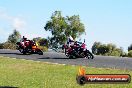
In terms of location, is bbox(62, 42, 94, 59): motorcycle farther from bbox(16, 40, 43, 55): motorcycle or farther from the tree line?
the tree line

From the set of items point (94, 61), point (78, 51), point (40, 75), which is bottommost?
point (40, 75)

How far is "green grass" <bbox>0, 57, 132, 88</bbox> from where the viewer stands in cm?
1748

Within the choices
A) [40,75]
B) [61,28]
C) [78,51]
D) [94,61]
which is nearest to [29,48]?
[78,51]

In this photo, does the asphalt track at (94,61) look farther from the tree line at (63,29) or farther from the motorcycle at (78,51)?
the tree line at (63,29)

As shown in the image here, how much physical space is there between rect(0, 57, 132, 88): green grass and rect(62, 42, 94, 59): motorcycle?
7.45 meters

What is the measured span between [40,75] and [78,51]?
1252cm

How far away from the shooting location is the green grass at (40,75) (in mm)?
17475

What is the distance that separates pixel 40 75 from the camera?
20.8 meters

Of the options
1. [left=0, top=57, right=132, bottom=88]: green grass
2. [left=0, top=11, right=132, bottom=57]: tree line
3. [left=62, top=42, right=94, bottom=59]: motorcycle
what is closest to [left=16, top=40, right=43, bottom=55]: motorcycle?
[left=62, top=42, right=94, bottom=59]: motorcycle

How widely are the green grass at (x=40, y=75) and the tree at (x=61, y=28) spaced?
63.8 m

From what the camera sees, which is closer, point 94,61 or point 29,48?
point 94,61

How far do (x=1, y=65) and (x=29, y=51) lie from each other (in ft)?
36.8

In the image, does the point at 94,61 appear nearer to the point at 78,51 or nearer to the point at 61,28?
the point at 78,51

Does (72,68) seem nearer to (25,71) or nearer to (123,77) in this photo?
(25,71)
